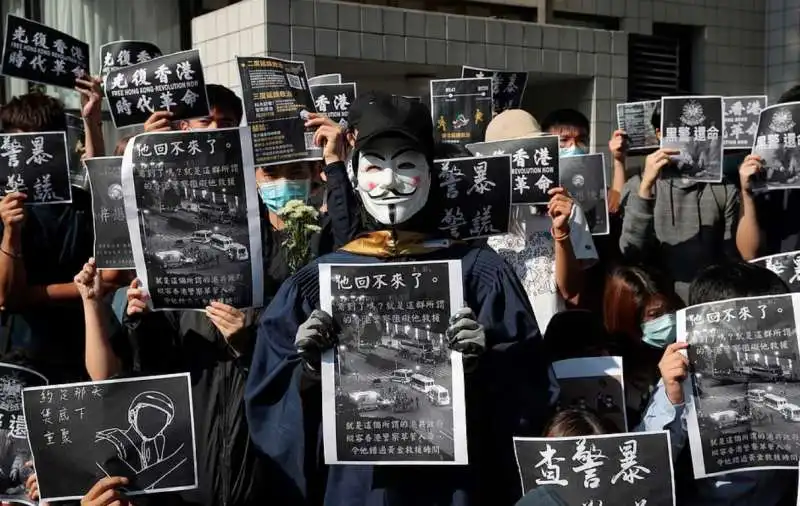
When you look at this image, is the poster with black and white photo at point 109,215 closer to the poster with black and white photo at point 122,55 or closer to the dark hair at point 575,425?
the poster with black and white photo at point 122,55

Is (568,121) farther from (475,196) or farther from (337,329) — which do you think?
(337,329)

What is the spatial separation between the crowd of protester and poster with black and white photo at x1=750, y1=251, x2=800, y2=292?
322mm

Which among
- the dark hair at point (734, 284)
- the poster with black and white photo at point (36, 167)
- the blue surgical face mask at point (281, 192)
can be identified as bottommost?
the dark hair at point (734, 284)

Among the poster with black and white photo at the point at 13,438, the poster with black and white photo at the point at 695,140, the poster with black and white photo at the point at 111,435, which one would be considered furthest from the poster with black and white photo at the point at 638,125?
the poster with black and white photo at the point at 13,438

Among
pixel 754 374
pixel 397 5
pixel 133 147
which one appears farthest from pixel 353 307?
pixel 397 5

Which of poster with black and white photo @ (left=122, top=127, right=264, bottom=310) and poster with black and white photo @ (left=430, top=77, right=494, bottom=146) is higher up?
poster with black and white photo @ (left=430, top=77, right=494, bottom=146)

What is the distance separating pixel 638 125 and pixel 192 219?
9.24 feet

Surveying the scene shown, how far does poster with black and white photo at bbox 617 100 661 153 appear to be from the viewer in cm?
544

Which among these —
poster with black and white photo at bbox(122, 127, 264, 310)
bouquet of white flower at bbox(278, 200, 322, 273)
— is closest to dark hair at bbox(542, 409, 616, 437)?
poster with black and white photo at bbox(122, 127, 264, 310)

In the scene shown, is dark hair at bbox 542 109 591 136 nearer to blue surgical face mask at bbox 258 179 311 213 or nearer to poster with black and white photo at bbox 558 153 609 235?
poster with black and white photo at bbox 558 153 609 235

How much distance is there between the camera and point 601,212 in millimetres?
4898

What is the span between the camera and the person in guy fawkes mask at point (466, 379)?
10.2ft

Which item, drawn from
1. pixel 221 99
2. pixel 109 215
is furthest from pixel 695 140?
pixel 109 215

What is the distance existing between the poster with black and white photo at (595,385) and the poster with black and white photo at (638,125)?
2177mm
